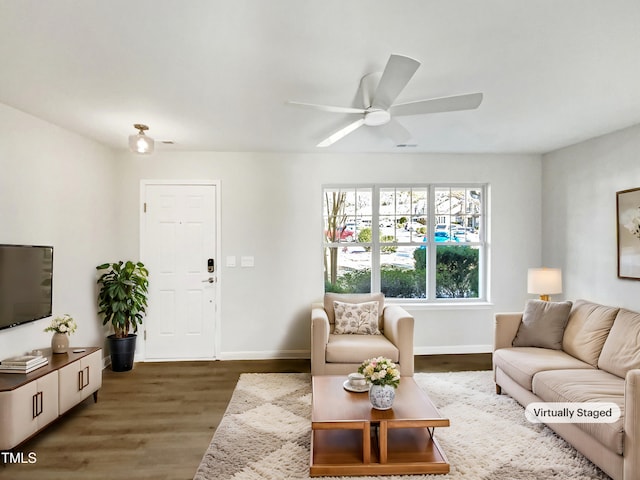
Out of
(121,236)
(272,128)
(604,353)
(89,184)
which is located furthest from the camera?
(121,236)

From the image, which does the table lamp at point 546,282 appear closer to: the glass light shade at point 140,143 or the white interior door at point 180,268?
the white interior door at point 180,268

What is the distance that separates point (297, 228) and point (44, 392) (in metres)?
2.93

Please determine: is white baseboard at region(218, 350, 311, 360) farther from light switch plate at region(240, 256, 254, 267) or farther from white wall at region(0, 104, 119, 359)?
white wall at region(0, 104, 119, 359)

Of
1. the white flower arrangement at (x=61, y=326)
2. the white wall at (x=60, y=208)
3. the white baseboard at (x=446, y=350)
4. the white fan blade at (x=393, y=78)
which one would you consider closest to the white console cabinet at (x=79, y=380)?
the white flower arrangement at (x=61, y=326)

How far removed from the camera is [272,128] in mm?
3781

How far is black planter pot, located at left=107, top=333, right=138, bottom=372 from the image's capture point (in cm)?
433

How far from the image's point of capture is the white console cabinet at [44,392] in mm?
2465

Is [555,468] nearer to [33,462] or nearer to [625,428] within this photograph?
[625,428]

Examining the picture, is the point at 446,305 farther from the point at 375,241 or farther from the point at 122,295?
the point at 122,295

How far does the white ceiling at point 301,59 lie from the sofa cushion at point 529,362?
2.05 m

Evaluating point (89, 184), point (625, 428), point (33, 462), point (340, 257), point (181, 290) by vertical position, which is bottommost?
point (33, 462)

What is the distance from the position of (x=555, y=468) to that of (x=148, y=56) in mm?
3497

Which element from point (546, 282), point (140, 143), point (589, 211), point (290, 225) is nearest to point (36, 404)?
point (140, 143)

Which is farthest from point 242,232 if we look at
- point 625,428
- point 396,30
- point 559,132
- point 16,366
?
point 625,428
